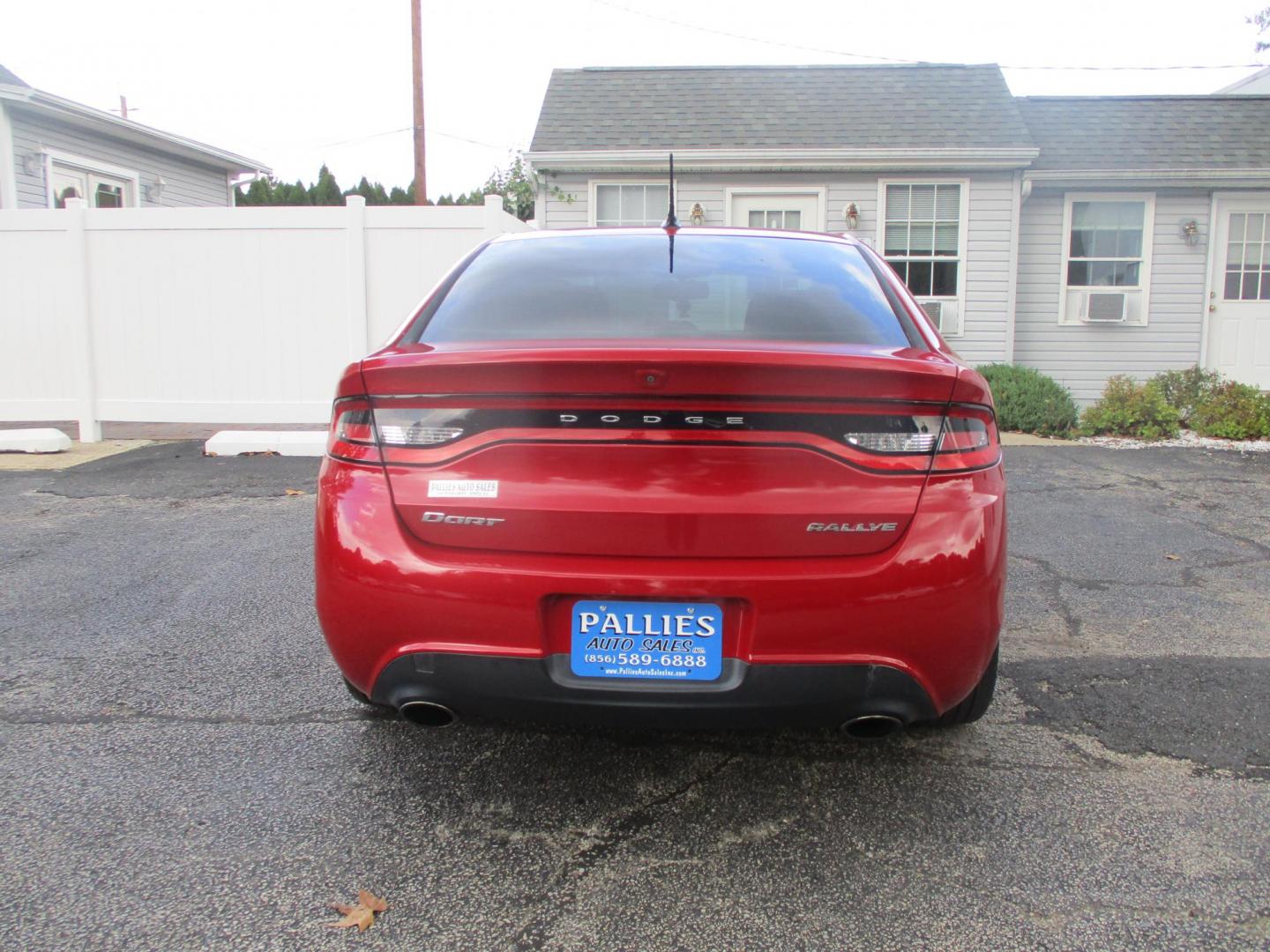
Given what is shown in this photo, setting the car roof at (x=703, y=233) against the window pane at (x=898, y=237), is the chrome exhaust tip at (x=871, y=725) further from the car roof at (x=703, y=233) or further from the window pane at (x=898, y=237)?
the window pane at (x=898, y=237)

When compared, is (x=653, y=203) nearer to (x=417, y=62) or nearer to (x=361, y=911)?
(x=417, y=62)

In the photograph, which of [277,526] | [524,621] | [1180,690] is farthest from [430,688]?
[277,526]

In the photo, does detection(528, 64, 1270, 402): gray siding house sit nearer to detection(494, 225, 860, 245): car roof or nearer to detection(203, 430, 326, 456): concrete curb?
detection(203, 430, 326, 456): concrete curb

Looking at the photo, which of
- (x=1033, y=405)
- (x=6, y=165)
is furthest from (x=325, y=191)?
(x=1033, y=405)

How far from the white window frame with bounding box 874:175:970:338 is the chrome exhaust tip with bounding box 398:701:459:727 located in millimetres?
9878

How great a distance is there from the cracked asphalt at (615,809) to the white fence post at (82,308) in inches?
214

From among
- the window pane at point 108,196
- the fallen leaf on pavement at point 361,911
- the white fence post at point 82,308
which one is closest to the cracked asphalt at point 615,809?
the fallen leaf on pavement at point 361,911

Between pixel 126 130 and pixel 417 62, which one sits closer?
pixel 126 130

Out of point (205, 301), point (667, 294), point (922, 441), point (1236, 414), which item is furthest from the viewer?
point (1236, 414)

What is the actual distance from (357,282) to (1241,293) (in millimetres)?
10469

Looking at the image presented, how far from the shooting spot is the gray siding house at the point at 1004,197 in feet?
36.2

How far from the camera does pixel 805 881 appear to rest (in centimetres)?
208

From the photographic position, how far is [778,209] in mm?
11305

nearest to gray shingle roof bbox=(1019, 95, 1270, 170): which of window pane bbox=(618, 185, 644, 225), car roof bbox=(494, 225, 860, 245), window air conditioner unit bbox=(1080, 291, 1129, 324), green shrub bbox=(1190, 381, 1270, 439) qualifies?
window air conditioner unit bbox=(1080, 291, 1129, 324)
